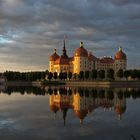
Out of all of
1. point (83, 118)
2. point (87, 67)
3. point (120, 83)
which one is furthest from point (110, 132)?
point (87, 67)

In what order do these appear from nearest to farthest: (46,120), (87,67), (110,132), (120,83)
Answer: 1. (110,132)
2. (46,120)
3. (120,83)
4. (87,67)

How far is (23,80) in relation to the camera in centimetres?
8369

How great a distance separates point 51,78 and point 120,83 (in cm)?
2332

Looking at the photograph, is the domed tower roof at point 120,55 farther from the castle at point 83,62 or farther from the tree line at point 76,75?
the tree line at point 76,75

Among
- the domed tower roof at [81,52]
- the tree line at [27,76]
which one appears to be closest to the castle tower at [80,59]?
the domed tower roof at [81,52]

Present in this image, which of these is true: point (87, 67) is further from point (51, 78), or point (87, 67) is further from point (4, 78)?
point (4, 78)

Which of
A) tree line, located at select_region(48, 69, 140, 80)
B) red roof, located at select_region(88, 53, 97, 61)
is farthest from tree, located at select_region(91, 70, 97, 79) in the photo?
red roof, located at select_region(88, 53, 97, 61)

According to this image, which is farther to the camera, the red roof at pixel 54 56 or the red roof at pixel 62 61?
the red roof at pixel 54 56

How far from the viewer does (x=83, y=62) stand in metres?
83.2

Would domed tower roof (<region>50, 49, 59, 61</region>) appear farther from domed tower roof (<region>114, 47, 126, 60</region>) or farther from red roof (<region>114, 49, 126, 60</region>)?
red roof (<region>114, 49, 126, 60</region>)

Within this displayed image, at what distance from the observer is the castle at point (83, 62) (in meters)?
82.6

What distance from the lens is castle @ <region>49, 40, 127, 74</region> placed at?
Result: 3250 inches

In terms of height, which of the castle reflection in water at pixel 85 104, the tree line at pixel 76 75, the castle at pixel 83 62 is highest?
the castle at pixel 83 62

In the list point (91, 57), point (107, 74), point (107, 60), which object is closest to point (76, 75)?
point (91, 57)
